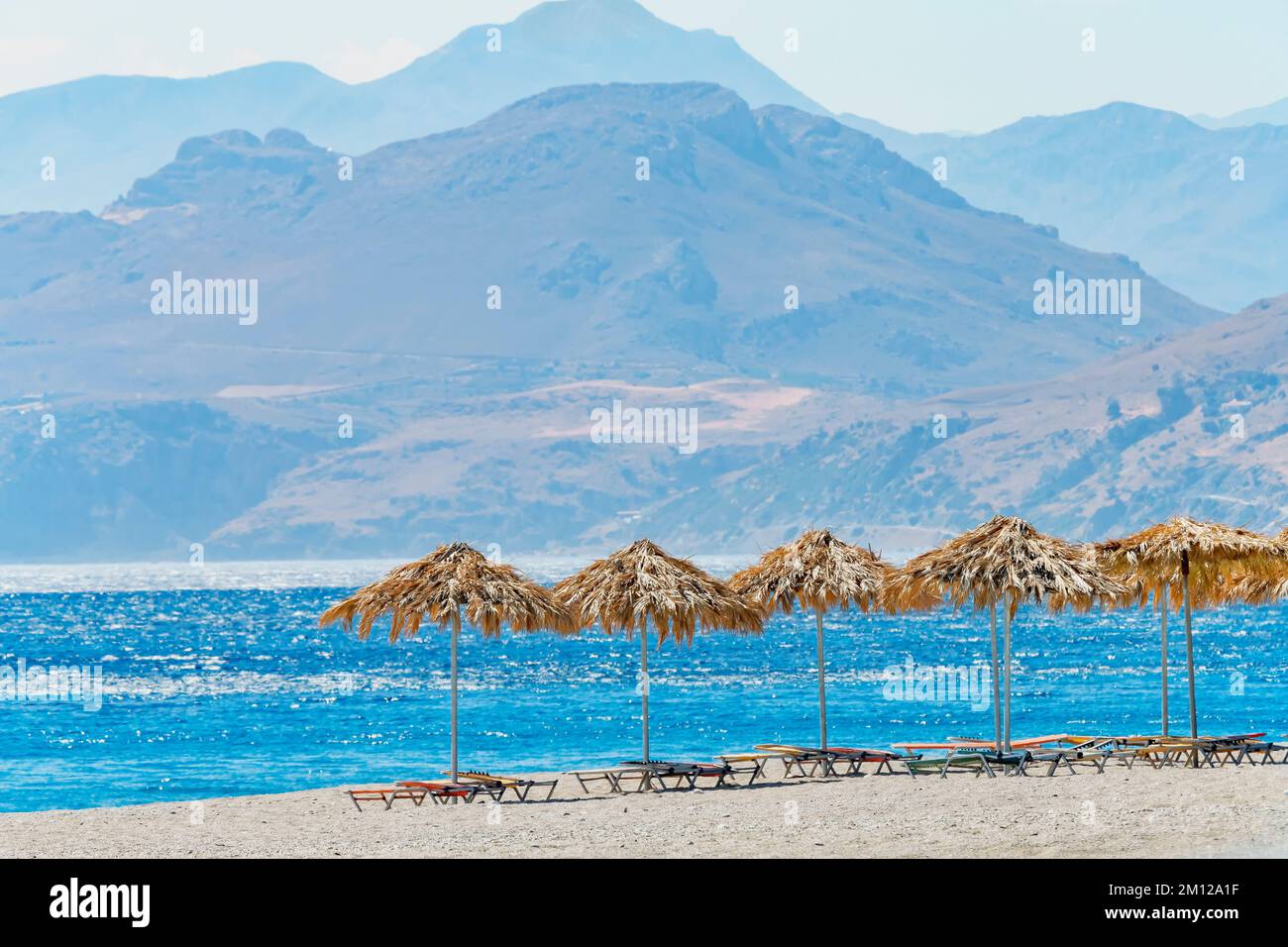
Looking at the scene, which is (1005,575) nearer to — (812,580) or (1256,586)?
(812,580)

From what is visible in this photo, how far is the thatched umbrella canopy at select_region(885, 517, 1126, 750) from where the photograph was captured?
851 inches

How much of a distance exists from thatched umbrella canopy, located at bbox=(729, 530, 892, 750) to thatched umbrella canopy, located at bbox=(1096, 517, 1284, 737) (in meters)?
3.08

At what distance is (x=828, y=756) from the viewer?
23234mm

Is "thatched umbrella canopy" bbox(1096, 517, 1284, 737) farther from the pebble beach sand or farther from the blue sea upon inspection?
the blue sea

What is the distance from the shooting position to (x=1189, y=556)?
76.0 feet

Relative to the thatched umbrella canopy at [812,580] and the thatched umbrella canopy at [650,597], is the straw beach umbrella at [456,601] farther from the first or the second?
the thatched umbrella canopy at [812,580]

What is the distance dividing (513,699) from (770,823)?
3550 cm

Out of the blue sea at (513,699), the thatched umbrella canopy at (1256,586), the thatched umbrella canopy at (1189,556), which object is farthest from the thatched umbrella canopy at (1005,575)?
the blue sea at (513,699)

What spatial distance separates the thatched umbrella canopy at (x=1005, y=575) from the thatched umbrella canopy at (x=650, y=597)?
2037 mm

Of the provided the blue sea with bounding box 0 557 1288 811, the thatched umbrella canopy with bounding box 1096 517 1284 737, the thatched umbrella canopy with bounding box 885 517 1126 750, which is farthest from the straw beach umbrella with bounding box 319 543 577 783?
the blue sea with bounding box 0 557 1288 811

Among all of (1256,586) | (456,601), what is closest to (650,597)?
(456,601)

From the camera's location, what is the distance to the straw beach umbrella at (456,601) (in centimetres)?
2040
